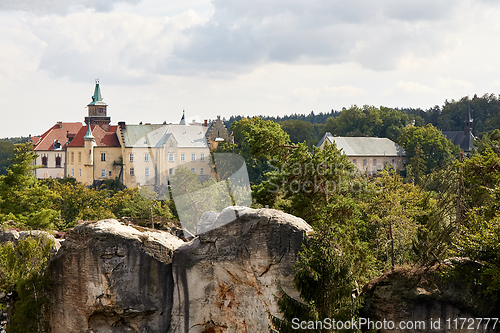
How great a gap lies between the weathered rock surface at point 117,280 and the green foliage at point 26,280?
109 centimetres

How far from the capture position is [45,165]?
9600 centimetres

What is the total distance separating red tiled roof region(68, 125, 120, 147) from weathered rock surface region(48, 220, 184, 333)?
72.6 meters

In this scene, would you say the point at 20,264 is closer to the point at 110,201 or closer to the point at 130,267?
the point at 130,267

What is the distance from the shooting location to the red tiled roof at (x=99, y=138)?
295ft

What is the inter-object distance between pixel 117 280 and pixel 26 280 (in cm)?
358

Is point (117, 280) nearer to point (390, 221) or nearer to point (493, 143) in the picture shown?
point (390, 221)

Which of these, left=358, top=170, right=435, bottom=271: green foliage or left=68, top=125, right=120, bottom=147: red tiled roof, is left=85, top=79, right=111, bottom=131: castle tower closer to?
left=68, top=125, right=120, bottom=147: red tiled roof

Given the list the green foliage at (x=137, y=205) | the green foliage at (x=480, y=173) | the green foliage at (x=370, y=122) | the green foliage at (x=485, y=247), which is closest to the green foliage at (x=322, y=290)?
the green foliage at (x=485, y=247)

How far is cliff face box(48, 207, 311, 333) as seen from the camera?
18016mm

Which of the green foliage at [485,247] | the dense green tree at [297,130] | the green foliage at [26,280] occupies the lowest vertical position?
Answer: the green foliage at [26,280]

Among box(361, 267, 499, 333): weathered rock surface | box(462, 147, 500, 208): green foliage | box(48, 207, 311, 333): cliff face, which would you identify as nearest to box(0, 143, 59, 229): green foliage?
box(48, 207, 311, 333): cliff face

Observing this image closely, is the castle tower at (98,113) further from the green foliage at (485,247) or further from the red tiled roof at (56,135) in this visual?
the green foliage at (485,247)

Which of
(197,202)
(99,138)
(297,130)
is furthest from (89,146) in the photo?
(197,202)

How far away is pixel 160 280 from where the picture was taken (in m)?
18.8
